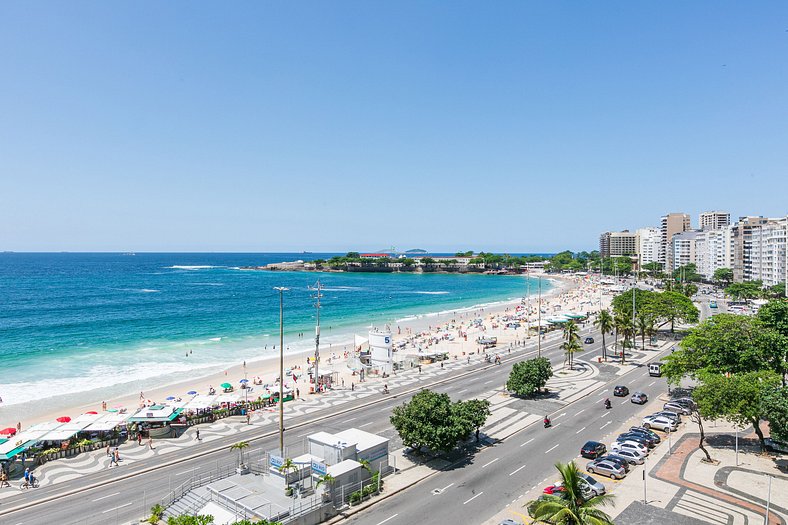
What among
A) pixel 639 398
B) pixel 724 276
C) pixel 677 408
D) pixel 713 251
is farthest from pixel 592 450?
pixel 713 251

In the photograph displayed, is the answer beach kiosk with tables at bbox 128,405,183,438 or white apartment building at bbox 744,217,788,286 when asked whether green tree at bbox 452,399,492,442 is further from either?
white apartment building at bbox 744,217,788,286

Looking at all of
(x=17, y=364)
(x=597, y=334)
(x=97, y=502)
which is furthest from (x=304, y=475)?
(x=597, y=334)

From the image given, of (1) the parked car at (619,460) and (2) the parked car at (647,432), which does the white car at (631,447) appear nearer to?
(1) the parked car at (619,460)

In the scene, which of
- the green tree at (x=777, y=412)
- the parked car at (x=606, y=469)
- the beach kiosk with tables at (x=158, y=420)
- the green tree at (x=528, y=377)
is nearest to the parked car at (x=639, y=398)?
the green tree at (x=528, y=377)

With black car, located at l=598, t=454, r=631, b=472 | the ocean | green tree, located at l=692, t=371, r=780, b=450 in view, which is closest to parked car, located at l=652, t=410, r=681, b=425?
green tree, located at l=692, t=371, r=780, b=450

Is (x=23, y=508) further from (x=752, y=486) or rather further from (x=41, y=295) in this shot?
(x=41, y=295)

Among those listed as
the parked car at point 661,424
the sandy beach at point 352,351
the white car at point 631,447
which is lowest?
the sandy beach at point 352,351
